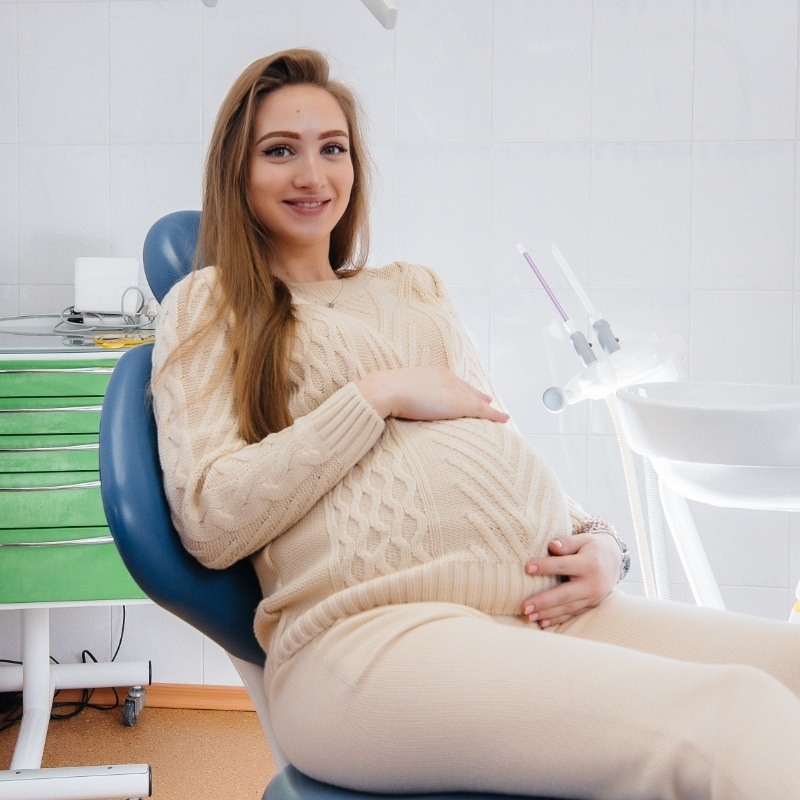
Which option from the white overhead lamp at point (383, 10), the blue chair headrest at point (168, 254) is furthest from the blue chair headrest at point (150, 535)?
the white overhead lamp at point (383, 10)

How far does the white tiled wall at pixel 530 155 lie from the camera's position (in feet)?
7.76

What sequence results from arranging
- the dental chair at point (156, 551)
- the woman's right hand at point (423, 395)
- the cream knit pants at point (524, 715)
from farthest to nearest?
1. the woman's right hand at point (423, 395)
2. the dental chair at point (156, 551)
3. the cream knit pants at point (524, 715)

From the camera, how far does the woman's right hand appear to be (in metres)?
1.20

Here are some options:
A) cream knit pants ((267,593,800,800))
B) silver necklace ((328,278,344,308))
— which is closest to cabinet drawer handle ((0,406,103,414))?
silver necklace ((328,278,344,308))

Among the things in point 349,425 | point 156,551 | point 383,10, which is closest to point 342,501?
point 349,425

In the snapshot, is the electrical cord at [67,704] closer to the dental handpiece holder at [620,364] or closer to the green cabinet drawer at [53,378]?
the green cabinet drawer at [53,378]

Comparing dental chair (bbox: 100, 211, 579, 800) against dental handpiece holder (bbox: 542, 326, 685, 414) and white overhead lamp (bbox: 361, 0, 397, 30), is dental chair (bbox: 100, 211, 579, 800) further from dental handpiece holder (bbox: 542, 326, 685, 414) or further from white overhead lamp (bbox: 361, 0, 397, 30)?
dental handpiece holder (bbox: 542, 326, 685, 414)

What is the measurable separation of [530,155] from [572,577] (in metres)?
1.51

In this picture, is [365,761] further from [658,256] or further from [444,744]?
[658,256]

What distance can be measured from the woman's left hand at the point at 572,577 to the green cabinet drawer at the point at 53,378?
117cm

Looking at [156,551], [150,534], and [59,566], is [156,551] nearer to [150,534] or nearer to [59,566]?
[150,534]

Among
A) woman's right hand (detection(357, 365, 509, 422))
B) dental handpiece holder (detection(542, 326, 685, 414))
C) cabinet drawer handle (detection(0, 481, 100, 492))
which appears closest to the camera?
woman's right hand (detection(357, 365, 509, 422))

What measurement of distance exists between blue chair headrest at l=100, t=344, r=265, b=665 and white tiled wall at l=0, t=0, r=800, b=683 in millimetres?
1377

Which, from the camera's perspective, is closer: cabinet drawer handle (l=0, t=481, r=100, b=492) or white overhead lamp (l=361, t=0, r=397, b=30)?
white overhead lamp (l=361, t=0, r=397, b=30)
